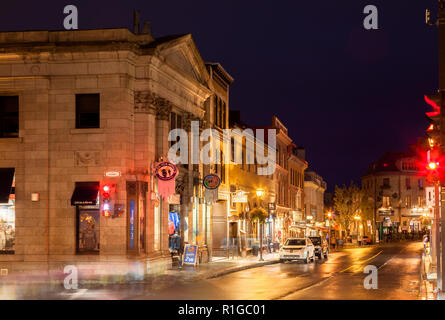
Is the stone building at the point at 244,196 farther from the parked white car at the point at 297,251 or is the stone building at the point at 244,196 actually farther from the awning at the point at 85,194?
the awning at the point at 85,194

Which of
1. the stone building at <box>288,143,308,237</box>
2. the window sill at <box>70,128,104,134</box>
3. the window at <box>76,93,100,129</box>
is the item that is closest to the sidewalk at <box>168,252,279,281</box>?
the window sill at <box>70,128,104,134</box>

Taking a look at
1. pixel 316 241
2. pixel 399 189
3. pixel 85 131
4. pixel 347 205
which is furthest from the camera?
pixel 399 189

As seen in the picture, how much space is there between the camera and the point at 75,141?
29.0m

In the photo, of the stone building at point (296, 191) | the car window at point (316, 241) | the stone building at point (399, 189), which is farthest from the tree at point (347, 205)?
the car window at point (316, 241)

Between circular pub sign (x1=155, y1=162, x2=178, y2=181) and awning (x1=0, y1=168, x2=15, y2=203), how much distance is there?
6.22 metres

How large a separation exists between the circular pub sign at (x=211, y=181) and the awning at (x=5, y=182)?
1135 centimetres

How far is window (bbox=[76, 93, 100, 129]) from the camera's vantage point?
1152 inches

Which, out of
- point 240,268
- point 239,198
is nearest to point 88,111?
point 240,268

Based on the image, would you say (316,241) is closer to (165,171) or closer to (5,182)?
(165,171)

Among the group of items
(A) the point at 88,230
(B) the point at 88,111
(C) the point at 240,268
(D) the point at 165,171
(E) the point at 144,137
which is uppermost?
(B) the point at 88,111

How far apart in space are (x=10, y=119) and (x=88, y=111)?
3.49m

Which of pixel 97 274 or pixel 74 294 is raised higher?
pixel 97 274

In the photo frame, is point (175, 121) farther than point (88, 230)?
Yes

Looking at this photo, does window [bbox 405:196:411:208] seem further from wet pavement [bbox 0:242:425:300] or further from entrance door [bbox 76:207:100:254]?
entrance door [bbox 76:207:100:254]
